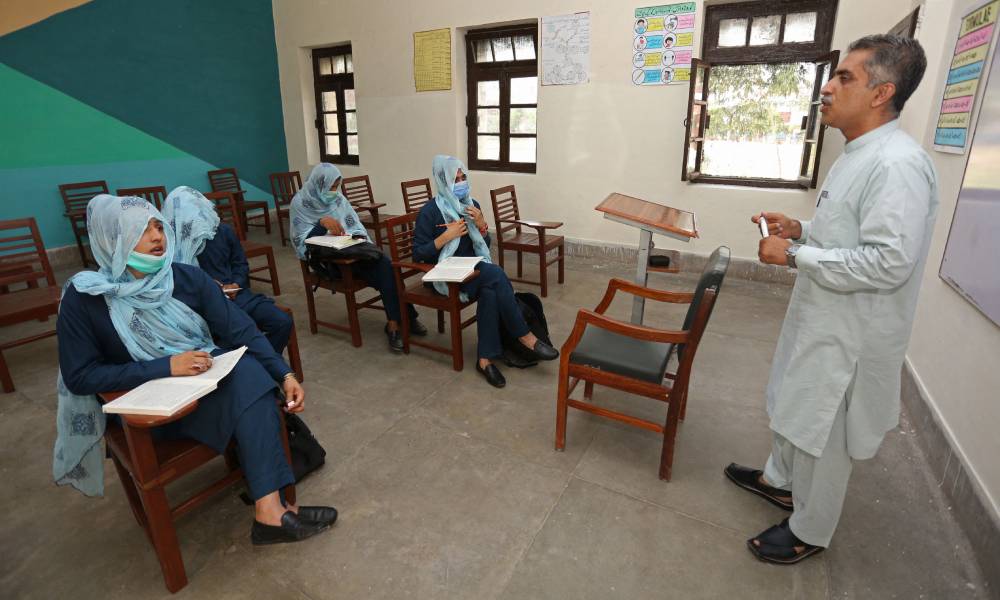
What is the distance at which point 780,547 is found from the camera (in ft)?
5.20

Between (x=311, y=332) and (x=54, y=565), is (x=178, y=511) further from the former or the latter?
(x=311, y=332)

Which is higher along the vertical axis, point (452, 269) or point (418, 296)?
point (452, 269)

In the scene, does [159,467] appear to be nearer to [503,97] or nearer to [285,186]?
[503,97]

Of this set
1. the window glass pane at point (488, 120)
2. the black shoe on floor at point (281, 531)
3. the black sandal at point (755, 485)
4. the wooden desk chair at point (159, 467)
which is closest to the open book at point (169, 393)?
the wooden desk chair at point (159, 467)

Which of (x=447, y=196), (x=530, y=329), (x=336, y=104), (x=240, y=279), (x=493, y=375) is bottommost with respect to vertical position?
(x=493, y=375)

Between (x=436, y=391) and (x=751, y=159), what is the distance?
3.43m

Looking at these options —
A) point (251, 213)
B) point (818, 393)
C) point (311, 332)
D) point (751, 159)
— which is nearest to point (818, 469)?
point (818, 393)

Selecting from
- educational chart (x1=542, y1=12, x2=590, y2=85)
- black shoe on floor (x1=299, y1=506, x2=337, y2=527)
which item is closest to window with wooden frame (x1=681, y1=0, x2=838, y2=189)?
educational chart (x1=542, y1=12, x2=590, y2=85)

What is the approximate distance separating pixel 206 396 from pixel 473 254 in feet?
6.06

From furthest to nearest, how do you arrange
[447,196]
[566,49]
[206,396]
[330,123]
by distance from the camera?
[330,123] < [566,49] < [447,196] < [206,396]

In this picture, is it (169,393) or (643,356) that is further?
(643,356)

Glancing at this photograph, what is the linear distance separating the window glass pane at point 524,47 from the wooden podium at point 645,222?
9.82 feet

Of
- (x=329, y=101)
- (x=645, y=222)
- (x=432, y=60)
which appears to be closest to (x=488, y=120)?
(x=432, y=60)

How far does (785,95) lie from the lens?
405 centimetres
